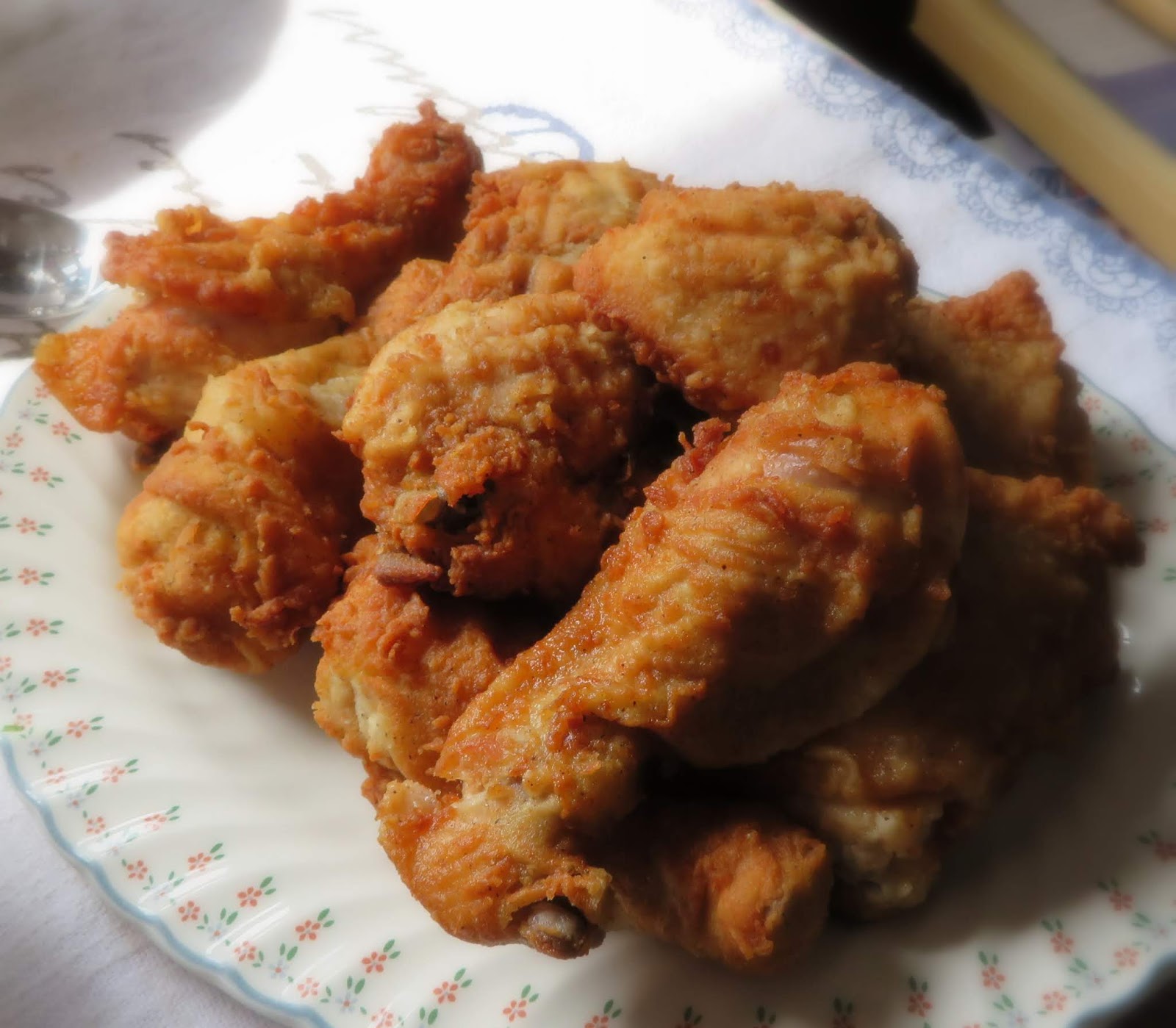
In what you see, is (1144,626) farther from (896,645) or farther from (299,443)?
(299,443)

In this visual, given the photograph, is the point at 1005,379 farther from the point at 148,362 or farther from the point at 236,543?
the point at 148,362

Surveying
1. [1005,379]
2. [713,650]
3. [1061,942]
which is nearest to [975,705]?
[1061,942]

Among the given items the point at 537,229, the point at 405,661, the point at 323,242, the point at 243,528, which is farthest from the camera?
the point at 323,242

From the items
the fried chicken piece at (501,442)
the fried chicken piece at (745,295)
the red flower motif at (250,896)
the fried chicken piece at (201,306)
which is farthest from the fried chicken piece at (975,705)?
the fried chicken piece at (201,306)

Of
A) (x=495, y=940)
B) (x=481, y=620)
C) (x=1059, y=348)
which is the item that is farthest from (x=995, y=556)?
(x=495, y=940)

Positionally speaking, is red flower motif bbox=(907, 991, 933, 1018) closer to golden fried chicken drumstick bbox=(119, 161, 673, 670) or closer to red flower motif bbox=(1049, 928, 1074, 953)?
red flower motif bbox=(1049, 928, 1074, 953)

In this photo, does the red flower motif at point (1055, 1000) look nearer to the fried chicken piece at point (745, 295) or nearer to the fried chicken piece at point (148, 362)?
the fried chicken piece at point (745, 295)

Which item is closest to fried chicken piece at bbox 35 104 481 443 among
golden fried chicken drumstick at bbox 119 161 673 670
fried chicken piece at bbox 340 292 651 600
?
golden fried chicken drumstick at bbox 119 161 673 670
